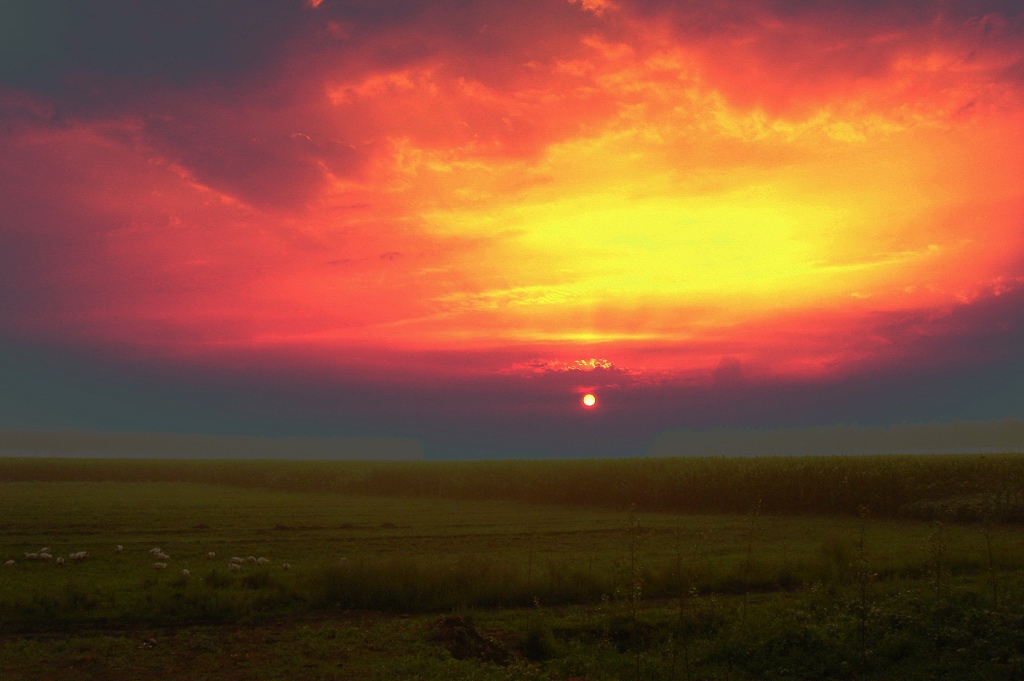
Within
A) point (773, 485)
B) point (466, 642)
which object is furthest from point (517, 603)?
point (773, 485)

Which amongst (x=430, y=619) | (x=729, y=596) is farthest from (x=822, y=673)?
(x=430, y=619)

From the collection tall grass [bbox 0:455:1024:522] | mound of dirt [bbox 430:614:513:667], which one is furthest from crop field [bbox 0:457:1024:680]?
tall grass [bbox 0:455:1024:522]

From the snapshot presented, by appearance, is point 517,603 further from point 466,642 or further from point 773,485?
point 773,485

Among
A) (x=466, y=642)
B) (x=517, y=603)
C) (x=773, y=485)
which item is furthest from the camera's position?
(x=773, y=485)

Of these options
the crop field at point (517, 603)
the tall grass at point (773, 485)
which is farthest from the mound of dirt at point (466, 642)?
the tall grass at point (773, 485)

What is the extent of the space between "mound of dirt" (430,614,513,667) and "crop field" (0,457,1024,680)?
0.15ft

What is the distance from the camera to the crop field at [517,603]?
35.8ft

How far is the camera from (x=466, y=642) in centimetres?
1197

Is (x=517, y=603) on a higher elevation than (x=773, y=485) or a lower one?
higher

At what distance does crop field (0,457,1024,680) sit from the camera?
10906 mm

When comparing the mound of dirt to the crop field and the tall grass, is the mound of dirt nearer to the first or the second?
the crop field

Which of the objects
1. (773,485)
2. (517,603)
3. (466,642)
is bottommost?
(773,485)

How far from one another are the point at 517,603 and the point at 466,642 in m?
4.15

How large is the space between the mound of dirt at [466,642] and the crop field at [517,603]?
0.05 meters
